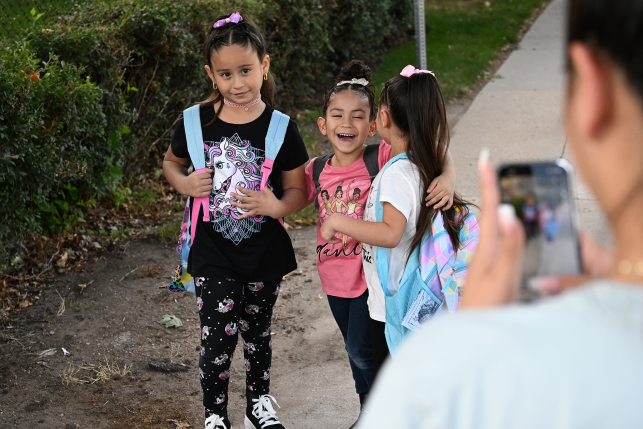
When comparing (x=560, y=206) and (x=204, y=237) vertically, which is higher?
(x=560, y=206)

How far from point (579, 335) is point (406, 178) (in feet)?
6.00

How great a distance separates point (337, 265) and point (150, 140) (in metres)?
3.35

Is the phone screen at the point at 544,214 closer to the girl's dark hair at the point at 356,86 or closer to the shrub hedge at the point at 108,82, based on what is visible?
the girl's dark hair at the point at 356,86

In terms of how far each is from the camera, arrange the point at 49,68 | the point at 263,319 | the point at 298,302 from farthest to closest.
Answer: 1. the point at 298,302
2. the point at 49,68
3. the point at 263,319

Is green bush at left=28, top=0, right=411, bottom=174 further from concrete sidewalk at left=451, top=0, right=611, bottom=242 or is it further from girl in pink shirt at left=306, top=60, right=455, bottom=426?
girl in pink shirt at left=306, top=60, right=455, bottom=426

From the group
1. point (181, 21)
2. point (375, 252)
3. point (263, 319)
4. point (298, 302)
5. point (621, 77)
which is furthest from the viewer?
point (181, 21)

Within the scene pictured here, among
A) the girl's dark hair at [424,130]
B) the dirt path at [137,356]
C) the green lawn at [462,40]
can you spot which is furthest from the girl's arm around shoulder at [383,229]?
the green lawn at [462,40]

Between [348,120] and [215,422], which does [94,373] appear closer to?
[215,422]

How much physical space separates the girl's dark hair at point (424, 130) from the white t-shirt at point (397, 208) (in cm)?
4

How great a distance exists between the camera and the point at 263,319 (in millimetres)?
3090

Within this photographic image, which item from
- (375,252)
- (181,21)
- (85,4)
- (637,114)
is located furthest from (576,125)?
(85,4)

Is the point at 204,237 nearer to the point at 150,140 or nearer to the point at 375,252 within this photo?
the point at 375,252

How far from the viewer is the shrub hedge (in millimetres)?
3918

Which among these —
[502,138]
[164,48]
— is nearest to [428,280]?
[164,48]
